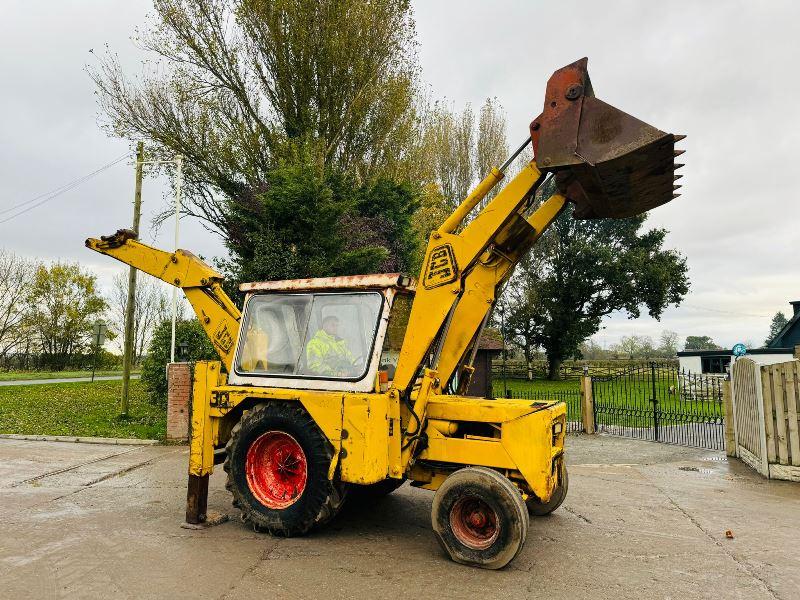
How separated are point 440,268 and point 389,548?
2.60 meters

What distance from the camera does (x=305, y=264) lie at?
13.8 meters

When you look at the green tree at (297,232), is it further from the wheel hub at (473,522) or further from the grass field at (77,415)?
the wheel hub at (473,522)

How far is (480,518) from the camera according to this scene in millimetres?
4734

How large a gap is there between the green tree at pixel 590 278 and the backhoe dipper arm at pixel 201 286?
29163 mm

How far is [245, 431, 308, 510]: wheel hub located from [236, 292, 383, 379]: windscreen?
2.22ft

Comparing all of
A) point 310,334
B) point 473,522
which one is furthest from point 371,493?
point 310,334

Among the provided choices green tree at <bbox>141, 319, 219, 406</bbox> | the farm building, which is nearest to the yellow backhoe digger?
green tree at <bbox>141, 319, 219, 406</bbox>

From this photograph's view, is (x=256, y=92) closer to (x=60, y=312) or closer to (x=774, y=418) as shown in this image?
(x=774, y=418)

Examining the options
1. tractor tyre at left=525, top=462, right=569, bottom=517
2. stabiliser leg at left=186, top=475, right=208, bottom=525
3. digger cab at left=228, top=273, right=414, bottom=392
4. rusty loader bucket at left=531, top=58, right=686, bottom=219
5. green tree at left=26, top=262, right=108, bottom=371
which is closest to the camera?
rusty loader bucket at left=531, top=58, right=686, bottom=219

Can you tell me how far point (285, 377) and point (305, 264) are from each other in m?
8.52

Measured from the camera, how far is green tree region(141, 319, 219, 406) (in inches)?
546

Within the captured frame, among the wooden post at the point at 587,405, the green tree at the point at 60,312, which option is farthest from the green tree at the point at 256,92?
the green tree at the point at 60,312

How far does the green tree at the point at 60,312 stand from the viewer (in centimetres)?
3966

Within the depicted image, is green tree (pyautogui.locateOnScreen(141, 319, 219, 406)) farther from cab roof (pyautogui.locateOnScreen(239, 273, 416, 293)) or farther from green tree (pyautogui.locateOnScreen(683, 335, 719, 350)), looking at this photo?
green tree (pyautogui.locateOnScreen(683, 335, 719, 350))
